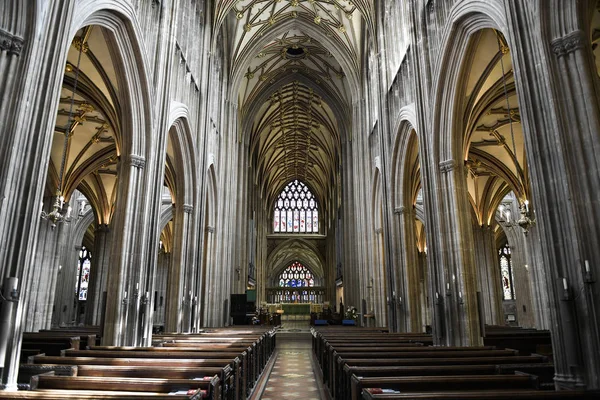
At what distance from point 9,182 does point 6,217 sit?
0.39 meters

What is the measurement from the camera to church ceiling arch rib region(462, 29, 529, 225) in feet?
33.5

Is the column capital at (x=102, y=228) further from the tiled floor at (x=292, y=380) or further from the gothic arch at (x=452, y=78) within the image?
the gothic arch at (x=452, y=78)

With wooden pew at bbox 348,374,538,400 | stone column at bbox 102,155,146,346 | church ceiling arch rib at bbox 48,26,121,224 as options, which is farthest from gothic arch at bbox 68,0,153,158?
wooden pew at bbox 348,374,538,400

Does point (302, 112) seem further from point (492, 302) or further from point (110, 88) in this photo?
point (110, 88)

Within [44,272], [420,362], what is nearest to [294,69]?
[44,272]

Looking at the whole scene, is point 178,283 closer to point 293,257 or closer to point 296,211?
point 296,211

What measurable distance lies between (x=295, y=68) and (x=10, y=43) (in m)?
20.9

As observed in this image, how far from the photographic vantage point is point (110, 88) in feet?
36.4

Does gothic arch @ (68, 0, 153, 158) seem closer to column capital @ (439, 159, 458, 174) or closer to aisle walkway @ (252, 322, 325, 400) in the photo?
aisle walkway @ (252, 322, 325, 400)

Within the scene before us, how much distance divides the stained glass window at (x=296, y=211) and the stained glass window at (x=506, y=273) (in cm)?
1708

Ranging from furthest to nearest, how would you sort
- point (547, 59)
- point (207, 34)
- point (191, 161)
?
1. point (207, 34)
2. point (191, 161)
3. point (547, 59)

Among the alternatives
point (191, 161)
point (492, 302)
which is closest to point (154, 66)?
point (191, 161)

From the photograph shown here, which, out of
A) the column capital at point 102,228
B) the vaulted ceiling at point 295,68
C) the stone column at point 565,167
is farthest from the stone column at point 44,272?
the stone column at point 565,167

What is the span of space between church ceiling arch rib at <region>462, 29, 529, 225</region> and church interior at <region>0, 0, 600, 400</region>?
8 cm
